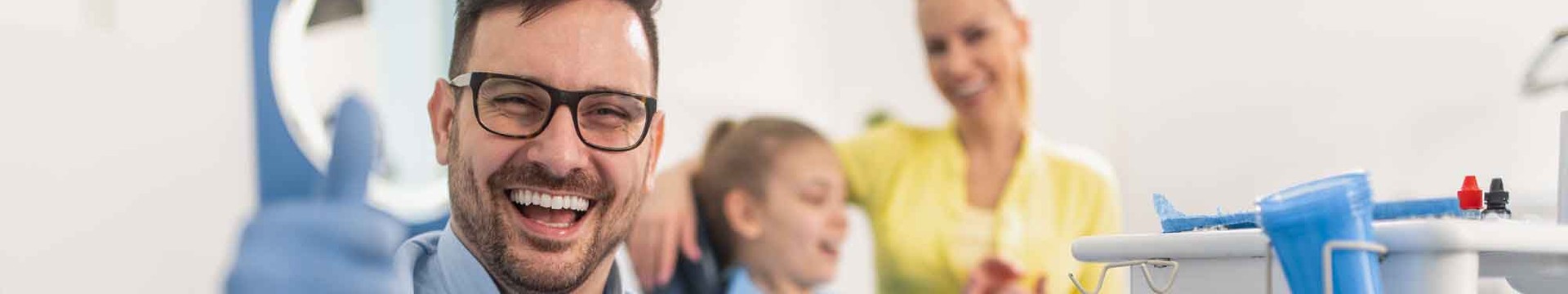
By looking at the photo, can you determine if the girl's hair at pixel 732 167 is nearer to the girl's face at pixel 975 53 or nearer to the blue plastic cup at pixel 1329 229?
the girl's face at pixel 975 53

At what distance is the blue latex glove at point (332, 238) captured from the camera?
1.53 m

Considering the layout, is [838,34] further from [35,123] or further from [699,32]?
[35,123]

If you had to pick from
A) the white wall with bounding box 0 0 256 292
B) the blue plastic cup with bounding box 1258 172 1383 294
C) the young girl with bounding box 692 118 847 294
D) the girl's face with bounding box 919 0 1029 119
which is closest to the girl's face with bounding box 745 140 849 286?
the young girl with bounding box 692 118 847 294

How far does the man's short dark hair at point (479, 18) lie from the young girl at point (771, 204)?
0.60 metres

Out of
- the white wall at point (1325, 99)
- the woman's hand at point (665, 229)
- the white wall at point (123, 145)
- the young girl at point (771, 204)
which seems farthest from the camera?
the white wall at point (1325, 99)

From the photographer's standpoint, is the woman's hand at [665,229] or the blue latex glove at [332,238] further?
the woman's hand at [665,229]

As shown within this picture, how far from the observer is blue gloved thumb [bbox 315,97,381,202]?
1.58 meters

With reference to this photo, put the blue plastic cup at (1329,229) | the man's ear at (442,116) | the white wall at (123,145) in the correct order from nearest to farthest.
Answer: the blue plastic cup at (1329,229), the white wall at (123,145), the man's ear at (442,116)

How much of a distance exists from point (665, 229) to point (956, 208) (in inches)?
23.2

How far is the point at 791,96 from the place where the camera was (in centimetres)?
235

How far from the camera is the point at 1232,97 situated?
2.63m

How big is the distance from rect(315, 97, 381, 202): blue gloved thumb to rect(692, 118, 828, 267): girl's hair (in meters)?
0.66

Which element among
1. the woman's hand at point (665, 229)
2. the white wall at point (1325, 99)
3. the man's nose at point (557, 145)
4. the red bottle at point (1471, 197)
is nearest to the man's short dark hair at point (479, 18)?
the man's nose at point (557, 145)

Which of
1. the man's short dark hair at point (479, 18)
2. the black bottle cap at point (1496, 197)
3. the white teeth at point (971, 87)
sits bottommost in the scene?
the black bottle cap at point (1496, 197)
